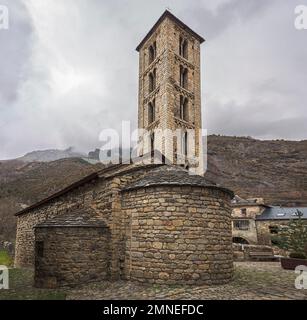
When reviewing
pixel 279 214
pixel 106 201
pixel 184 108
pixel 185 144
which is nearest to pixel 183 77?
pixel 184 108

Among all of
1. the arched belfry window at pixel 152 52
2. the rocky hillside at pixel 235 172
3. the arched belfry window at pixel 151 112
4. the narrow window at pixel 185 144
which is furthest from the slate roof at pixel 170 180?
the rocky hillside at pixel 235 172

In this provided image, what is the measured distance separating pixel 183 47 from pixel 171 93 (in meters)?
5.57

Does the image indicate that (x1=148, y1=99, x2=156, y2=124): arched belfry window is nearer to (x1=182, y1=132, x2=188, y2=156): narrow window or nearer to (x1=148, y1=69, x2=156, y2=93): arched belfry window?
(x1=148, y1=69, x2=156, y2=93): arched belfry window

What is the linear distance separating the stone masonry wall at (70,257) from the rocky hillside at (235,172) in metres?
32.9

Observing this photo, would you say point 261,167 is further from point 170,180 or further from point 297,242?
point 170,180

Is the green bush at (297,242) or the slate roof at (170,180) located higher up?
the slate roof at (170,180)

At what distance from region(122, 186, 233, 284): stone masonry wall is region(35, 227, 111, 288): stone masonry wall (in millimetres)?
851

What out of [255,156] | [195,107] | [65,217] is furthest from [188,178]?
[255,156]

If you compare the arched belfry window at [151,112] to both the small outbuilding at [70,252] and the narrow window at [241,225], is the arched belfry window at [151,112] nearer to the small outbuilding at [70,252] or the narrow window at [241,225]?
the small outbuilding at [70,252]

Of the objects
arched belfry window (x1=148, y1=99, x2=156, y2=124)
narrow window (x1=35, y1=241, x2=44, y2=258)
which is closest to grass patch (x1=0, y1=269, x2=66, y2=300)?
narrow window (x1=35, y1=241, x2=44, y2=258)

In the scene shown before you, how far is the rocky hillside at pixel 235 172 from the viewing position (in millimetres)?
45062

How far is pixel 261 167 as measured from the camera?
2744 inches

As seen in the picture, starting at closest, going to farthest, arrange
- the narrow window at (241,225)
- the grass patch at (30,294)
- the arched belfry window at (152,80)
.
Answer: the grass patch at (30,294), the arched belfry window at (152,80), the narrow window at (241,225)
